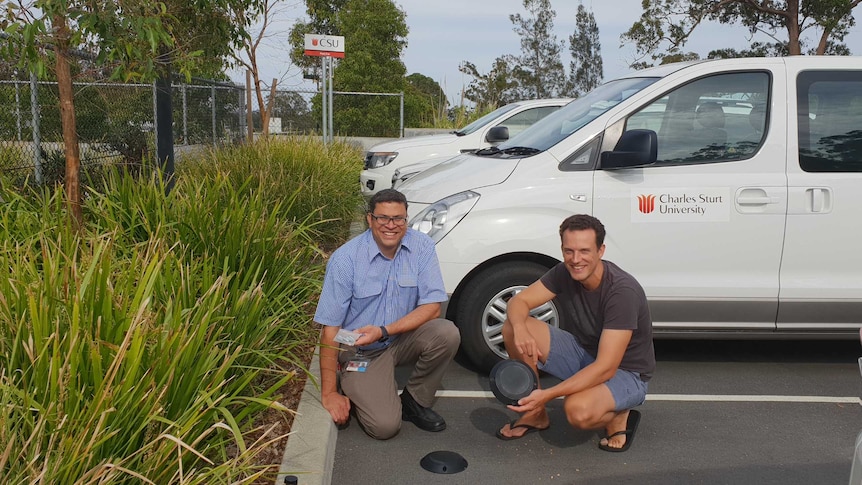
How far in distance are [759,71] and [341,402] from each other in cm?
319

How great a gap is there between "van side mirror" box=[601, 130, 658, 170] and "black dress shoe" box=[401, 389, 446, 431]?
Answer: 177 centimetres

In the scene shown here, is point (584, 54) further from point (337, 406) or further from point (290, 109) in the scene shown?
point (337, 406)

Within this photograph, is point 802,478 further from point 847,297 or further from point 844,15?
point 844,15

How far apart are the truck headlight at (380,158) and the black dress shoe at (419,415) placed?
6.83m

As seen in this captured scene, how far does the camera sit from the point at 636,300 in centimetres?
416

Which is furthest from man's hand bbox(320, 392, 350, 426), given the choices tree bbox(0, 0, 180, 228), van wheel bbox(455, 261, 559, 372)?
tree bbox(0, 0, 180, 228)

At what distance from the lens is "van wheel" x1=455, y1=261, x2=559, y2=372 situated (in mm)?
5094

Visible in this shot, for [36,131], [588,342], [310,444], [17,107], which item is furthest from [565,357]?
[17,107]

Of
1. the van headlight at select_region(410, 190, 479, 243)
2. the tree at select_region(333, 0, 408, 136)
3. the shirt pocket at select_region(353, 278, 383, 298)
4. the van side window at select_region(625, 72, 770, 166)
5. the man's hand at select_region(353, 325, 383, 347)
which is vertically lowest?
the man's hand at select_region(353, 325, 383, 347)

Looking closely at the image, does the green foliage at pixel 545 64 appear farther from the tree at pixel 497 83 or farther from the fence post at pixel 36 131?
the fence post at pixel 36 131

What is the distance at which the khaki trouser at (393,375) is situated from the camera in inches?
174

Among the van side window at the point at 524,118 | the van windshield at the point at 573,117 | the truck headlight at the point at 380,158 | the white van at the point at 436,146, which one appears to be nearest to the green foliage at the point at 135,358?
the van windshield at the point at 573,117

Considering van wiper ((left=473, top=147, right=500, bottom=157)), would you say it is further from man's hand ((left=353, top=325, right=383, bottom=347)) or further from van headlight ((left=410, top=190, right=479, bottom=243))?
man's hand ((left=353, top=325, right=383, bottom=347))

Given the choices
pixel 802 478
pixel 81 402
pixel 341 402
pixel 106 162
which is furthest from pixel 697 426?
pixel 106 162
